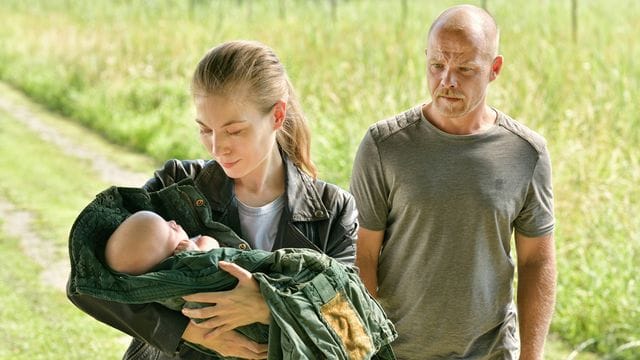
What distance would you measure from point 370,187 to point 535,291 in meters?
0.48

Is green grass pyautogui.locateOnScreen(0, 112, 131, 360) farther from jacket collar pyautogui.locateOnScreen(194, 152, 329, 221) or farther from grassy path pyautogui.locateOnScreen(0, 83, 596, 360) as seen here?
jacket collar pyautogui.locateOnScreen(194, 152, 329, 221)

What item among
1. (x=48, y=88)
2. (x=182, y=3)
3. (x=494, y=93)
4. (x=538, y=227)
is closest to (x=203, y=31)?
(x=48, y=88)

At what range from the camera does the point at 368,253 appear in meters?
2.54

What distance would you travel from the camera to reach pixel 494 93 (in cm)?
613

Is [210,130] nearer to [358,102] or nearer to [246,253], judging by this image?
[246,253]

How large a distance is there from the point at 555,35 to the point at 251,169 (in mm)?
5888

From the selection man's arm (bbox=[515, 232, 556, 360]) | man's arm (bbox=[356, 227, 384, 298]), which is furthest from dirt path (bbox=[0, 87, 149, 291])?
man's arm (bbox=[515, 232, 556, 360])

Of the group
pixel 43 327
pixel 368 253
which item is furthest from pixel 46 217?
pixel 368 253

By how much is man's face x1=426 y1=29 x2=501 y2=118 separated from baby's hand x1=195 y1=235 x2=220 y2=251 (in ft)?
2.38

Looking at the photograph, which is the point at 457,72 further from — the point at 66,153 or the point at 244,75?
the point at 66,153

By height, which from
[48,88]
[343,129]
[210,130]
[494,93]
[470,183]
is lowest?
[48,88]

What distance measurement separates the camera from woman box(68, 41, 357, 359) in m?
1.85

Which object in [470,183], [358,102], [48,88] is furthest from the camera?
[48,88]

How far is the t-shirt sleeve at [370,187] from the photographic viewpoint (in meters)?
2.48
